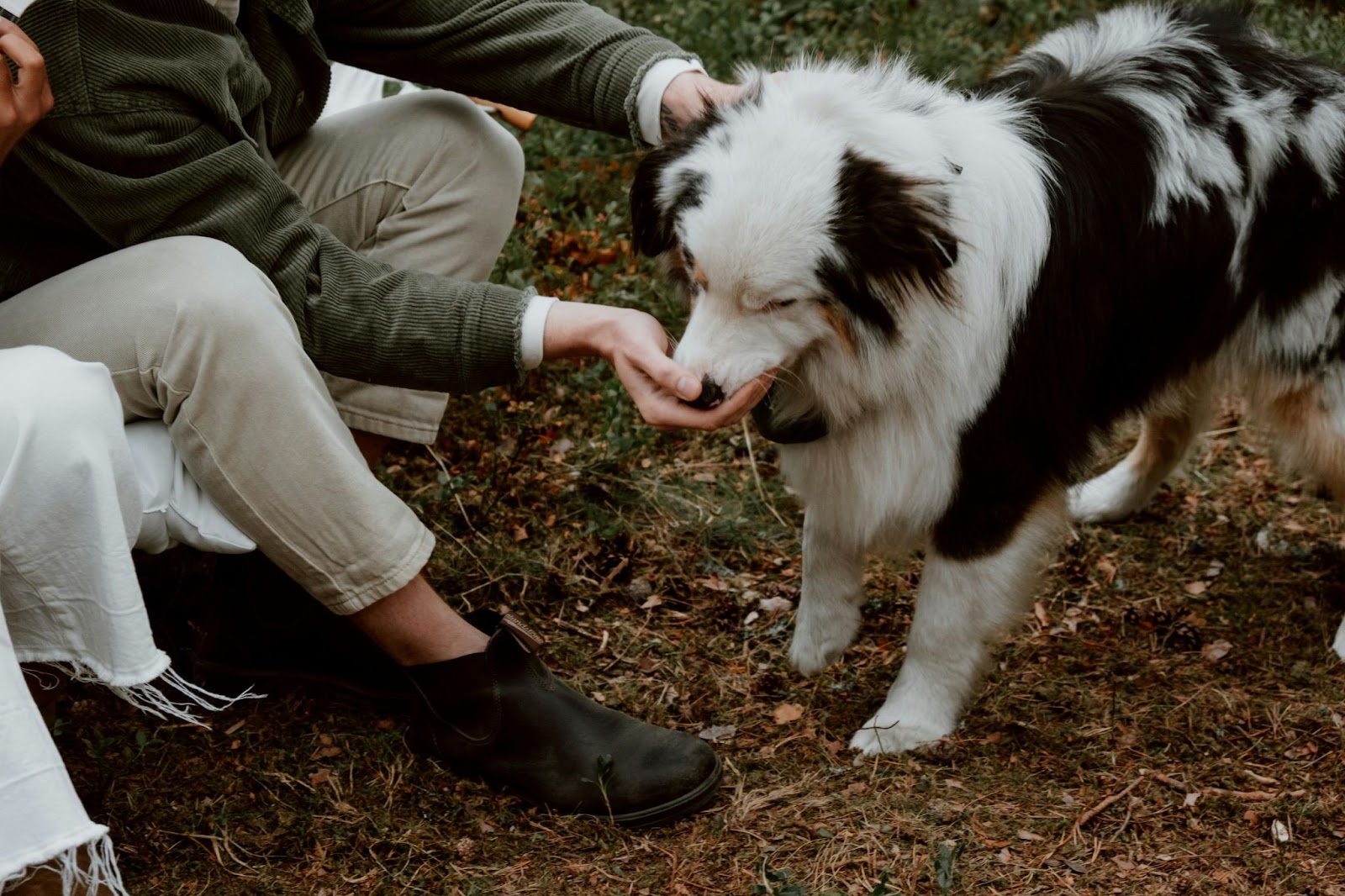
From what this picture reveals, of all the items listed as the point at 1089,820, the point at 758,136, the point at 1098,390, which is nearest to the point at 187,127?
the point at 758,136

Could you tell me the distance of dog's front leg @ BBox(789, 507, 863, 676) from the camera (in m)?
2.72

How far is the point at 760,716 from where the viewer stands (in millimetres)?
2650

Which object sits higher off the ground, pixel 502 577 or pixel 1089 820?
pixel 1089 820

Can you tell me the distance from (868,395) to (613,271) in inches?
73.9

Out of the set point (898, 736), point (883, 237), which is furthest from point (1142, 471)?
point (883, 237)

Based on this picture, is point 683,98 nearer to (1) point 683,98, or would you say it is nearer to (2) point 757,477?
(1) point 683,98

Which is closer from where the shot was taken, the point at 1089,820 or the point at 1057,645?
the point at 1089,820

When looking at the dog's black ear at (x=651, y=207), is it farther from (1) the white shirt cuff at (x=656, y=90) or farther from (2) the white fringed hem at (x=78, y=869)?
(2) the white fringed hem at (x=78, y=869)

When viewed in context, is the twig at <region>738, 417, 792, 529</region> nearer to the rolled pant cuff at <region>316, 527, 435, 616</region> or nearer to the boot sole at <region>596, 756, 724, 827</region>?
the boot sole at <region>596, 756, 724, 827</region>

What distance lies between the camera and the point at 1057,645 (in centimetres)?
291

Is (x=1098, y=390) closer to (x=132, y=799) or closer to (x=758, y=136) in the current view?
(x=758, y=136)

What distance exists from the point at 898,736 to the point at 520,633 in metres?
0.80

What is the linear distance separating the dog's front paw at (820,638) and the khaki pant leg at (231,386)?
1013 millimetres

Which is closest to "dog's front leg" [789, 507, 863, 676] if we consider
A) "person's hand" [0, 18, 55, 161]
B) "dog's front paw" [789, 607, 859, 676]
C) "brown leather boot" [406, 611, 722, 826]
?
"dog's front paw" [789, 607, 859, 676]
